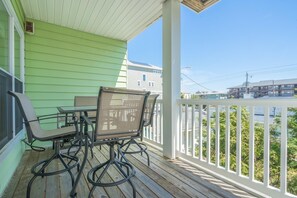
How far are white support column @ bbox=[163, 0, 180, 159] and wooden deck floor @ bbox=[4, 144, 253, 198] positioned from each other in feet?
1.60

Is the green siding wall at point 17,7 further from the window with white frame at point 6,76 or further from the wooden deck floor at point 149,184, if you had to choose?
the wooden deck floor at point 149,184

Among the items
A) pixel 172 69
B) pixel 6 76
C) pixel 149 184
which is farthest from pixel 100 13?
pixel 149 184

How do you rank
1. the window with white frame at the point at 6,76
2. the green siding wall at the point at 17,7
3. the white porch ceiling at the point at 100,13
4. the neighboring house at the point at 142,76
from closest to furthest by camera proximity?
1. the window with white frame at the point at 6,76
2. the green siding wall at the point at 17,7
3. the white porch ceiling at the point at 100,13
4. the neighboring house at the point at 142,76

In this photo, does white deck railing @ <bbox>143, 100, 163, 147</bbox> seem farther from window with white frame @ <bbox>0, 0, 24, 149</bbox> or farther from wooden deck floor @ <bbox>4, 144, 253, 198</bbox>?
window with white frame @ <bbox>0, 0, 24, 149</bbox>

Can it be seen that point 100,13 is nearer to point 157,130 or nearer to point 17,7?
point 17,7

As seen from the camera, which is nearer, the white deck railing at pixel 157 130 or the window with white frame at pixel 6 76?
the window with white frame at pixel 6 76

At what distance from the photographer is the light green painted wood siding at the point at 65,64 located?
11.0ft

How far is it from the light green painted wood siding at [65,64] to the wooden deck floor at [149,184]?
1.45m

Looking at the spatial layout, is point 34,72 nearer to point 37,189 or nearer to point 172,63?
point 37,189

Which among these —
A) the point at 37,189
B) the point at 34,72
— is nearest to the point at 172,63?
the point at 37,189

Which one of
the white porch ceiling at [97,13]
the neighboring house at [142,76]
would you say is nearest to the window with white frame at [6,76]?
the white porch ceiling at [97,13]

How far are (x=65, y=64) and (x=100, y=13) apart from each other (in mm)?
1319

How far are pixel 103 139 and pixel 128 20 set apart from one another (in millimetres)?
2650

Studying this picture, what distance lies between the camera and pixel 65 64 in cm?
370
